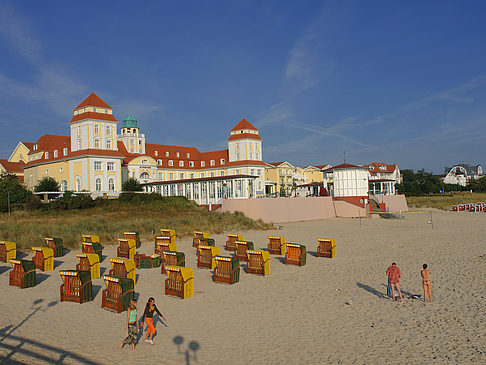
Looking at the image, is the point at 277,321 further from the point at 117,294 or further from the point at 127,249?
the point at 127,249

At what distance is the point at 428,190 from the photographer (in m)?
94.1

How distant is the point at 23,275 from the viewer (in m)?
12.2

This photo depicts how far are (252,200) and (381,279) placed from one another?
24.4m

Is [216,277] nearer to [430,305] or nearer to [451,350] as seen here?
[430,305]

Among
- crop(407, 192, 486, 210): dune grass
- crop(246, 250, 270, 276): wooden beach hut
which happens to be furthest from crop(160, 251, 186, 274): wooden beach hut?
crop(407, 192, 486, 210): dune grass


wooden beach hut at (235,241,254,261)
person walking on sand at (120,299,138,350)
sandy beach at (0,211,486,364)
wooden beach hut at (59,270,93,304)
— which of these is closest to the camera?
sandy beach at (0,211,486,364)

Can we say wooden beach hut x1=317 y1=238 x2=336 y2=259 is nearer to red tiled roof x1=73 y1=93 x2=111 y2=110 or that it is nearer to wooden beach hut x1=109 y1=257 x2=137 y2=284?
wooden beach hut x1=109 y1=257 x2=137 y2=284

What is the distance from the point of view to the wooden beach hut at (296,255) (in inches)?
609

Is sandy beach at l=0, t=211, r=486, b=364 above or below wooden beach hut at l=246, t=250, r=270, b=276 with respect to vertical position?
below

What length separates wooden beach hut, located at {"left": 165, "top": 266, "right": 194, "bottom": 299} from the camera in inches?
439

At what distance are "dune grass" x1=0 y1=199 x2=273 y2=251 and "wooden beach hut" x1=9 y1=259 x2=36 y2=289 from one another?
23.6ft

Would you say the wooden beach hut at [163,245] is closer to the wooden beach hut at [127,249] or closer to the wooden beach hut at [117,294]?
the wooden beach hut at [127,249]

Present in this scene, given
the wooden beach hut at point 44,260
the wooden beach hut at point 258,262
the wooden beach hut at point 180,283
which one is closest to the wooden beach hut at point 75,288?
the wooden beach hut at point 180,283

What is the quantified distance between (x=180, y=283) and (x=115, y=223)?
17.7 meters
